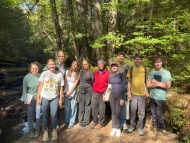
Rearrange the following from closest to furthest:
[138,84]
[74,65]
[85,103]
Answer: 1. [138,84]
2. [74,65]
3. [85,103]

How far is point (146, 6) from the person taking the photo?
7.62m

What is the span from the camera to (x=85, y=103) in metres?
4.93

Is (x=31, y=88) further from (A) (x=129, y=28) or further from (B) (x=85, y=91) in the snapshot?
(A) (x=129, y=28)

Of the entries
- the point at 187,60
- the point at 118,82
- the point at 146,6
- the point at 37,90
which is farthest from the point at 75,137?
the point at 146,6

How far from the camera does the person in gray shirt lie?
15.4 feet

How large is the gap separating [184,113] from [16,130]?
5.82 meters

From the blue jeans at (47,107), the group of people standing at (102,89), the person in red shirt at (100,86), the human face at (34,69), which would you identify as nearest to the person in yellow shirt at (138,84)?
the group of people standing at (102,89)

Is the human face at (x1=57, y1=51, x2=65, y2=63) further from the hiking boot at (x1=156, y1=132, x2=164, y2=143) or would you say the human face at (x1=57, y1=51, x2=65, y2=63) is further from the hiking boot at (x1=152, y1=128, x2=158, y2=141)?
the hiking boot at (x1=156, y1=132, x2=164, y2=143)

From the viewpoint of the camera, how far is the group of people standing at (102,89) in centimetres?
416

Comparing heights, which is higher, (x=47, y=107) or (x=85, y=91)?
(x=85, y=91)

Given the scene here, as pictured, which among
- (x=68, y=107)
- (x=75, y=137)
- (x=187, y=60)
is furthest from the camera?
(x=187, y=60)

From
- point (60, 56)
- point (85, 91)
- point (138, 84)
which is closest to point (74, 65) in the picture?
point (60, 56)

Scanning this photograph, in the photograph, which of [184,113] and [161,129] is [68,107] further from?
[184,113]

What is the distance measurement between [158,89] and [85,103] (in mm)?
2100
